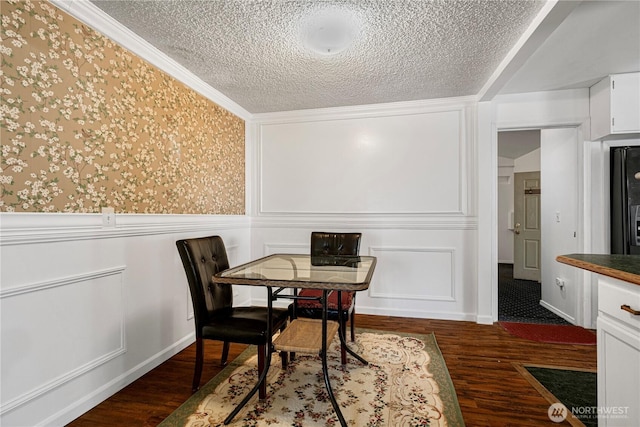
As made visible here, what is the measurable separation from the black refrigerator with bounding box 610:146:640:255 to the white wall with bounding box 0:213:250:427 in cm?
380

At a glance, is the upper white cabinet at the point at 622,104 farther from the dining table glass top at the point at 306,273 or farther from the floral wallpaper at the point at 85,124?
the floral wallpaper at the point at 85,124

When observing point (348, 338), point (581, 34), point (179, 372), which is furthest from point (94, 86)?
point (581, 34)

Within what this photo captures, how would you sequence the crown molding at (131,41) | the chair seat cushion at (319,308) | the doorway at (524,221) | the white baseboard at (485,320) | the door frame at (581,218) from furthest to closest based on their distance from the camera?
the doorway at (524,221)
the white baseboard at (485,320)
the door frame at (581,218)
the chair seat cushion at (319,308)
the crown molding at (131,41)

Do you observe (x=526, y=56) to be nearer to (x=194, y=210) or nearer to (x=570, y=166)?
(x=570, y=166)

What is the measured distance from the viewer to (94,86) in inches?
71.7

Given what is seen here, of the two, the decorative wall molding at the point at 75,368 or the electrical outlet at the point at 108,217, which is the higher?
the electrical outlet at the point at 108,217

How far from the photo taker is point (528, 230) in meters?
5.20

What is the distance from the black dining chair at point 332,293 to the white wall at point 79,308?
95 cm

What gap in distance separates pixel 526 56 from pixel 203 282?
2751 millimetres

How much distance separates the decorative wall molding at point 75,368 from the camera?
4.67ft

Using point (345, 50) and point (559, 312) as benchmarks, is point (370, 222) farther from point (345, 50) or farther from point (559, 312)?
point (559, 312)

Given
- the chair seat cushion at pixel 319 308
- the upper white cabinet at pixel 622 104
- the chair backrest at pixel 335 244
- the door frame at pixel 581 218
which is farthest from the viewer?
the door frame at pixel 581 218

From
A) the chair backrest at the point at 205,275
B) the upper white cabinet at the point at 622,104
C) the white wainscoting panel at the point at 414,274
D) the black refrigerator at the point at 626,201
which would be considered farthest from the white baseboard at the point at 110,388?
the upper white cabinet at the point at 622,104

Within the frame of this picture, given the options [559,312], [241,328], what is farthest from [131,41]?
[559,312]
